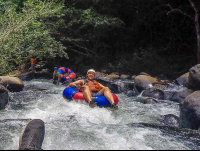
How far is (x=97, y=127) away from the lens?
4.39 m

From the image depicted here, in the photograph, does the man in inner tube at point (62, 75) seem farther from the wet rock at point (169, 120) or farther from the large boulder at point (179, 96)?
the wet rock at point (169, 120)

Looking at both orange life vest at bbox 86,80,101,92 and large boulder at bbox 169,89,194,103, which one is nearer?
orange life vest at bbox 86,80,101,92

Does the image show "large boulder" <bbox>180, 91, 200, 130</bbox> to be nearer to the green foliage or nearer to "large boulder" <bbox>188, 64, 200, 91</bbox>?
"large boulder" <bbox>188, 64, 200, 91</bbox>

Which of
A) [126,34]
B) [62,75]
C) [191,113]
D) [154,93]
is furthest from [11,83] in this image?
[126,34]

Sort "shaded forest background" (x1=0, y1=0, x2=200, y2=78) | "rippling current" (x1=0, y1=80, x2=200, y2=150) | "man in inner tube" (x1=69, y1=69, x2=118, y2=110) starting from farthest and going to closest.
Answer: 1. "shaded forest background" (x1=0, y1=0, x2=200, y2=78)
2. "man in inner tube" (x1=69, y1=69, x2=118, y2=110)
3. "rippling current" (x1=0, y1=80, x2=200, y2=150)

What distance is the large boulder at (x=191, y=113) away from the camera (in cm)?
436

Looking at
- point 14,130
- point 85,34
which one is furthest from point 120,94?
point 85,34

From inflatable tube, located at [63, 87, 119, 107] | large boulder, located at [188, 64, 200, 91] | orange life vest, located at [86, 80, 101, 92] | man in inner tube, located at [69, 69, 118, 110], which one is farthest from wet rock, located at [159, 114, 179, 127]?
orange life vest, located at [86, 80, 101, 92]

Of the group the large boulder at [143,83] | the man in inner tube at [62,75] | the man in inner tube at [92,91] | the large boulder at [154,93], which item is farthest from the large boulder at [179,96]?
the man in inner tube at [62,75]

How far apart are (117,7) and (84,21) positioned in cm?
209

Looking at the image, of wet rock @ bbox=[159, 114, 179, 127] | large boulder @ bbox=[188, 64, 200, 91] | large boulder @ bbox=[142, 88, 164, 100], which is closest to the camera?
wet rock @ bbox=[159, 114, 179, 127]

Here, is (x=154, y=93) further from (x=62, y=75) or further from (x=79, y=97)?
(x=62, y=75)

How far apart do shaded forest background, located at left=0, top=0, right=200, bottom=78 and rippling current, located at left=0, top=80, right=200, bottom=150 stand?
17.6 feet

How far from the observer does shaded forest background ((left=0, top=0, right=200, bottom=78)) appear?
12.2 metres
